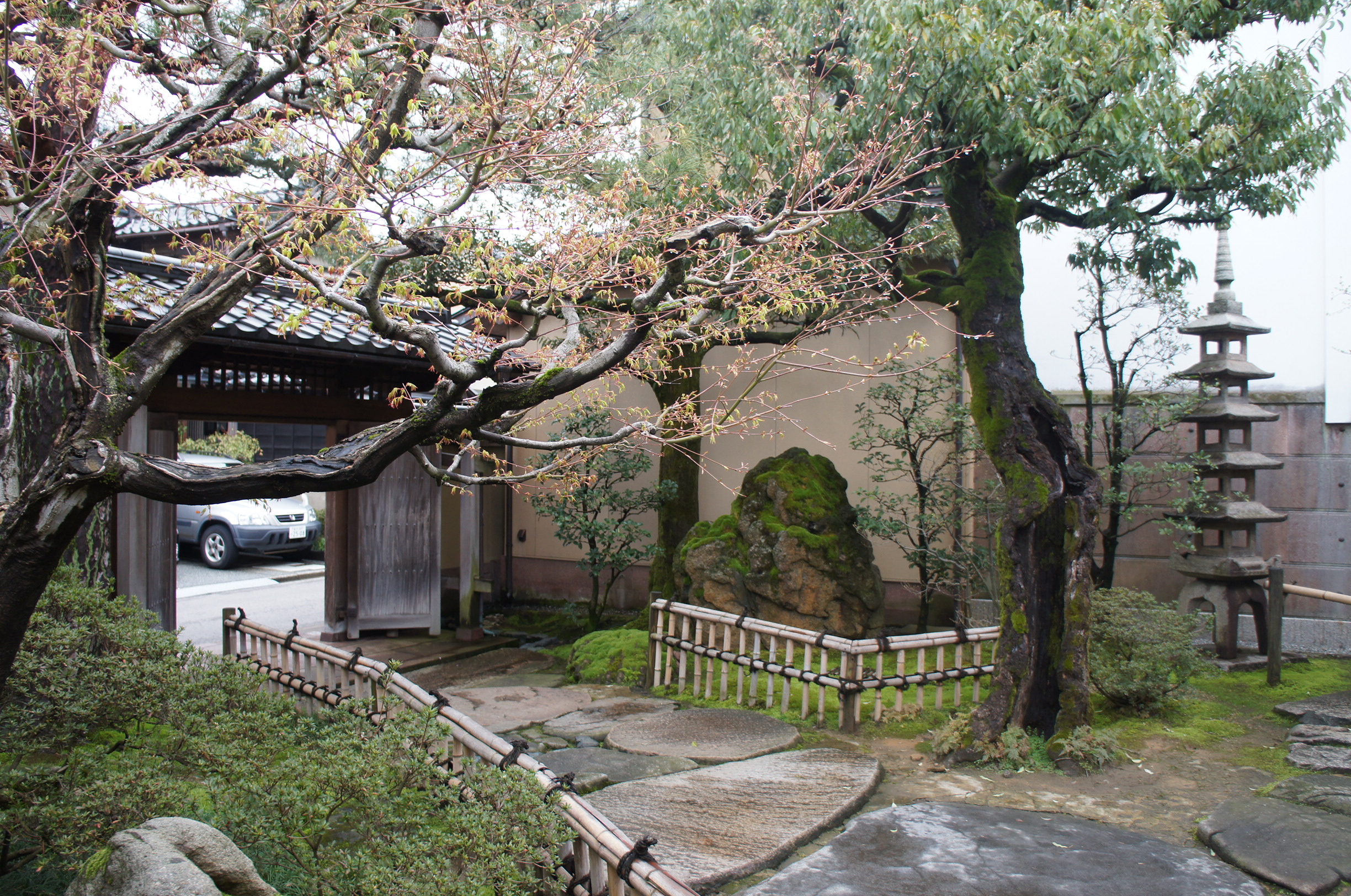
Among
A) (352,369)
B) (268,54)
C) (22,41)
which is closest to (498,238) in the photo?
(268,54)

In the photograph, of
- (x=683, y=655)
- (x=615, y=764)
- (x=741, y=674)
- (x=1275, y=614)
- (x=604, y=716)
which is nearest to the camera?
(x=615, y=764)

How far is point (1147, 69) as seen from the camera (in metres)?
6.39

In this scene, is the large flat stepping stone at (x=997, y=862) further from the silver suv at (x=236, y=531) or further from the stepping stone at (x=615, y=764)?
the silver suv at (x=236, y=531)

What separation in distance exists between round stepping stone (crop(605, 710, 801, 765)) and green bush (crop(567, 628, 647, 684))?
1531 millimetres

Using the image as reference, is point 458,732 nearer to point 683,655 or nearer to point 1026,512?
point 683,655

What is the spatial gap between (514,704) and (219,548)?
13386mm

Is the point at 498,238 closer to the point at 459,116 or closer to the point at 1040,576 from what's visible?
the point at 459,116

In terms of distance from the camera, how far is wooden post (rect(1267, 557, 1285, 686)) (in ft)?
27.2

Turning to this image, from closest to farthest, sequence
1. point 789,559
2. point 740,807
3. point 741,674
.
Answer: point 740,807, point 741,674, point 789,559

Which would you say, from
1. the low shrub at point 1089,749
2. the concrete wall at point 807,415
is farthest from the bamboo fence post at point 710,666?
the low shrub at point 1089,749

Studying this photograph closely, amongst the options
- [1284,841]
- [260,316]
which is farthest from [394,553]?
[1284,841]

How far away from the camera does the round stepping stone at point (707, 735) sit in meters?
6.22

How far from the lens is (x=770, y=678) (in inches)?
292

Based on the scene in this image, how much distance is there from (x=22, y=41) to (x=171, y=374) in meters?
3.68
